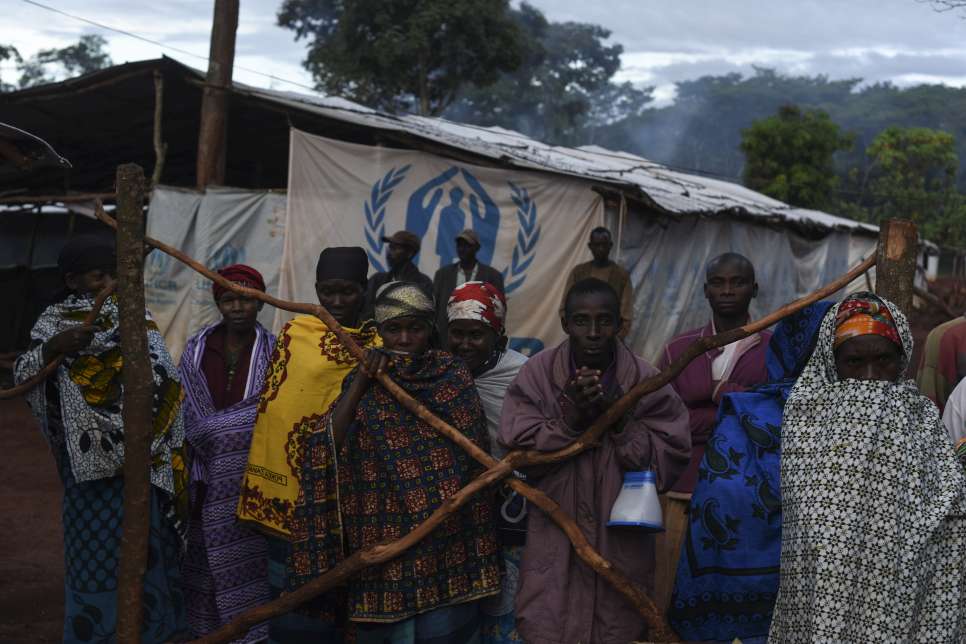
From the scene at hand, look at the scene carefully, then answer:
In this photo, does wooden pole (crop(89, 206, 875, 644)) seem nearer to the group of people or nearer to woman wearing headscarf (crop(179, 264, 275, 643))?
the group of people

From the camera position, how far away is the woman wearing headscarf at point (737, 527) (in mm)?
2871

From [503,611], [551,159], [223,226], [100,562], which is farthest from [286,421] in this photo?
[551,159]

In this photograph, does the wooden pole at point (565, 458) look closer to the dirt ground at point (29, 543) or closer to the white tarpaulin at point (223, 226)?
the dirt ground at point (29, 543)

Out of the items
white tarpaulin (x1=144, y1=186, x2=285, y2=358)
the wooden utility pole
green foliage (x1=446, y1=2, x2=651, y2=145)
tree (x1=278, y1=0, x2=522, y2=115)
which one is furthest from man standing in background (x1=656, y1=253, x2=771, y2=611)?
green foliage (x1=446, y1=2, x2=651, y2=145)

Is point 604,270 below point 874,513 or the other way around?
the other way around

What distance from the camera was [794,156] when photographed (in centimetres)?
2572

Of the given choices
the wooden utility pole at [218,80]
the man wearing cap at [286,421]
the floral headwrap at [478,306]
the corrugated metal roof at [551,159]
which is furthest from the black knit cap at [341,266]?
the wooden utility pole at [218,80]

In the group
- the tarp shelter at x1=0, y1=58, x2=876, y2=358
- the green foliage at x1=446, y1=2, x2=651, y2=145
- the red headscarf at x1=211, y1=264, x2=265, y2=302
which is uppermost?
the green foliage at x1=446, y1=2, x2=651, y2=145

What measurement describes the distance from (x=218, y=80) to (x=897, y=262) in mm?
7469

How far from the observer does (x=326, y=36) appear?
25.6 meters

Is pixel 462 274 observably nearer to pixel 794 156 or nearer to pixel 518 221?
pixel 518 221

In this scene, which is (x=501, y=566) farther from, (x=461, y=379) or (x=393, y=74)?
(x=393, y=74)

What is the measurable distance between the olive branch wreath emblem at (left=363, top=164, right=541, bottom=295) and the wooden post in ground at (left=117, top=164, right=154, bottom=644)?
580 centimetres

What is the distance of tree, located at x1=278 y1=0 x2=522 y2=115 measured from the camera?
20.0 meters
